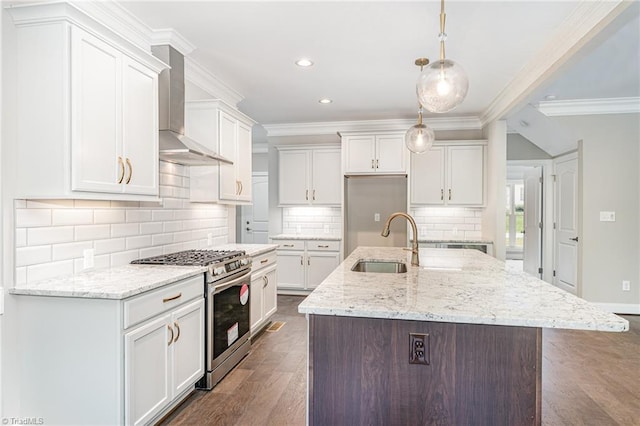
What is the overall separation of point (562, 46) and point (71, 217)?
3.60 meters

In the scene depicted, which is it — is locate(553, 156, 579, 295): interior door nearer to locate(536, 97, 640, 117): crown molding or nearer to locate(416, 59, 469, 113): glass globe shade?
locate(536, 97, 640, 117): crown molding

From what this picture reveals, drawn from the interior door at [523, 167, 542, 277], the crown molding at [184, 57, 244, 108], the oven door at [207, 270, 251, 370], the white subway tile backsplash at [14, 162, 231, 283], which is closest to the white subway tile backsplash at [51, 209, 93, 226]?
the white subway tile backsplash at [14, 162, 231, 283]

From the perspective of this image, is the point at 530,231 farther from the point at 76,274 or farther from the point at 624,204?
the point at 76,274

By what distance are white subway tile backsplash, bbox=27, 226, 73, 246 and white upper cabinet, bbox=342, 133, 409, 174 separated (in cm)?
392

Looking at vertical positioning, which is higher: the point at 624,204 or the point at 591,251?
the point at 624,204

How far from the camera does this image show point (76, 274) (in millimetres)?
2297

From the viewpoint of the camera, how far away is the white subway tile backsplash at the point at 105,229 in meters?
2.06

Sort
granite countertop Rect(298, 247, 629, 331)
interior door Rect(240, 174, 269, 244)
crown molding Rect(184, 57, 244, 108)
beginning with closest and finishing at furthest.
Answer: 1. granite countertop Rect(298, 247, 629, 331)
2. crown molding Rect(184, 57, 244, 108)
3. interior door Rect(240, 174, 269, 244)

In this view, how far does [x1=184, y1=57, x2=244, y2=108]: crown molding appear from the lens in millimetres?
3418

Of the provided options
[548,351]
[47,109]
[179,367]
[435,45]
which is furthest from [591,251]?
[47,109]

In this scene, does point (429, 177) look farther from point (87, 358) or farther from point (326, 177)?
point (87, 358)

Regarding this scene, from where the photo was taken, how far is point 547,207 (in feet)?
20.3

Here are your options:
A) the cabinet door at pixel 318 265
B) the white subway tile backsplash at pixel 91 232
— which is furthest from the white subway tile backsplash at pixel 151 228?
the cabinet door at pixel 318 265

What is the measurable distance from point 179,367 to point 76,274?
84 centimetres
